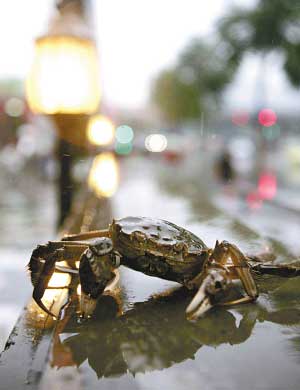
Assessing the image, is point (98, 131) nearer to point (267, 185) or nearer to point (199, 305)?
point (267, 185)

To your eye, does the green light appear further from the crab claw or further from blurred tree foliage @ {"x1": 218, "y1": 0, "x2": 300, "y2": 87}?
the crab claw

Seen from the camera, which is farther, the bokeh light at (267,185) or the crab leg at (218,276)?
the bokeh light at (267,185)

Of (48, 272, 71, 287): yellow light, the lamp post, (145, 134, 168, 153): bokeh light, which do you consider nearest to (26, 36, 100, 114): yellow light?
the lamp post

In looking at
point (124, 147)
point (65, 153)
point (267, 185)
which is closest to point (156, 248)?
point (65, 153)

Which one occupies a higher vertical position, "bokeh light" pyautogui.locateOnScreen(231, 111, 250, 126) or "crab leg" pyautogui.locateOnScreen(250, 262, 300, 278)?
"crab leg" pyautogui.locateOnScreen(250, 262, 300, 278)

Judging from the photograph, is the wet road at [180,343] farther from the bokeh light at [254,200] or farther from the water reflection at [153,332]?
the bokeh light at [254,200]

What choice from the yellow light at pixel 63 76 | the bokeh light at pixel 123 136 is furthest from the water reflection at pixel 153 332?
the bokeh light at pixel 123 136
